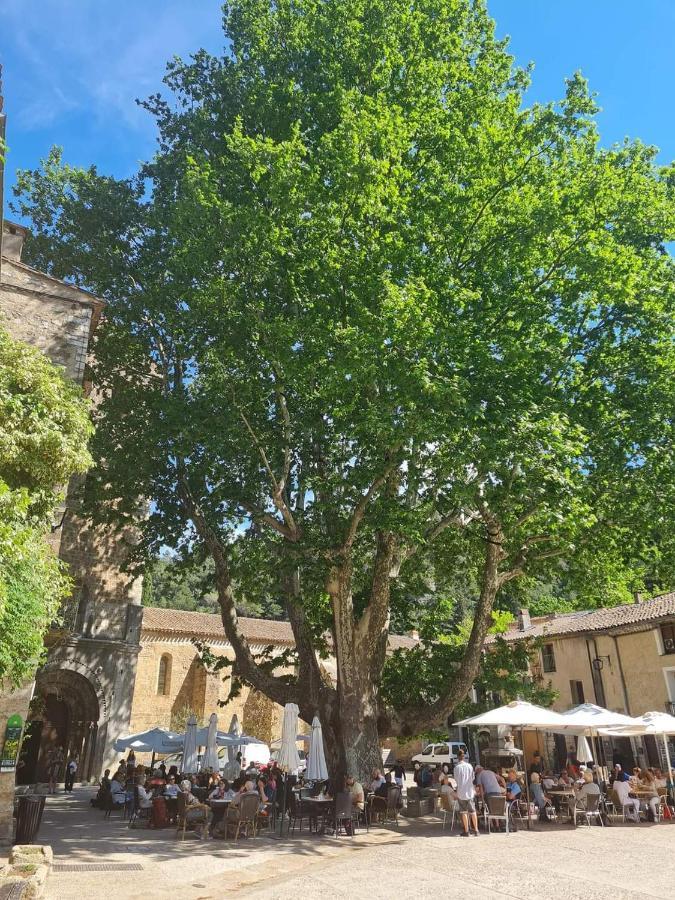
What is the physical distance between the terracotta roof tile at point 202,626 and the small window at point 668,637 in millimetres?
13798

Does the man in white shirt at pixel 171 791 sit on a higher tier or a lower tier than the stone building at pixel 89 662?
lower

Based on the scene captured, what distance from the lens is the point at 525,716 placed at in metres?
15.2

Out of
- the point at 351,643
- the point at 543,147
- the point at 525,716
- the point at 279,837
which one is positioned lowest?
the point at 279,837

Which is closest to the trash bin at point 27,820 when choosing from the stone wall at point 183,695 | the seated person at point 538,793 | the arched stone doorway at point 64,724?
the seated person at point 538,793

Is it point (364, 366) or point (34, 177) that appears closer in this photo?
point (364, 366)

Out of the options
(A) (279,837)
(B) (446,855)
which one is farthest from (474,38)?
(A) (279,837)

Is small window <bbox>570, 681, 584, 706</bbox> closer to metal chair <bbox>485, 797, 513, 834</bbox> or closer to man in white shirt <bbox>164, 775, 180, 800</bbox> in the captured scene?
metal chair <bbox>485, 797, 513, 834</bbox>

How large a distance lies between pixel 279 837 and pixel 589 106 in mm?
16638

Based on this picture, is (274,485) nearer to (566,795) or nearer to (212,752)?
(212,752)

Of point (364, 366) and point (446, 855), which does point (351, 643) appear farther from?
point (364, 366)

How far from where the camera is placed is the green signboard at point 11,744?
442 inches

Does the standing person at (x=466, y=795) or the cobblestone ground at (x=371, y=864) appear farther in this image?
the standing person at (x=466, y=795)

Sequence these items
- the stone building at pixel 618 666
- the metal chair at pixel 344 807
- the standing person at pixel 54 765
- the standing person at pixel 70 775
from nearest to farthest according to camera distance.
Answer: the metal chair at pixel 344 807, the standing person at pixel 54 765, the standing person at pixel 70 775, the stone building at pixel 618 666

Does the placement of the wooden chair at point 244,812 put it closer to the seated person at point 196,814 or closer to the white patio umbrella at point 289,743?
the seated person at point 196,814
